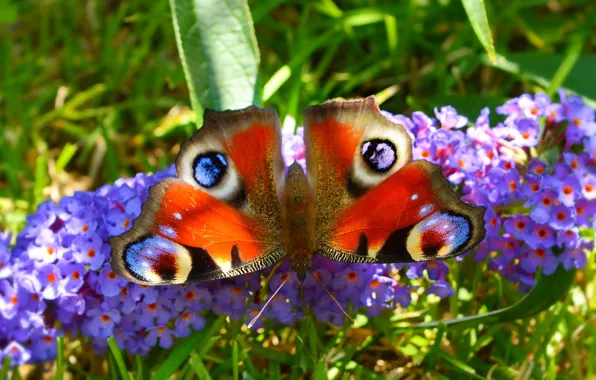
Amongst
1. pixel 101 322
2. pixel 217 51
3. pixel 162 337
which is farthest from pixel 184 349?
pixel 217 51

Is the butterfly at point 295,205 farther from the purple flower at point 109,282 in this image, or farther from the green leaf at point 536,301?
the green leaf at point 536,301

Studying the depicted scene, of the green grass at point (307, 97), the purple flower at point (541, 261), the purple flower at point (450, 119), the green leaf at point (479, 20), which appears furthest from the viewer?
the green grass at point (307, 97)

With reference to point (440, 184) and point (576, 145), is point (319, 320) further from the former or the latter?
point (576, 145)

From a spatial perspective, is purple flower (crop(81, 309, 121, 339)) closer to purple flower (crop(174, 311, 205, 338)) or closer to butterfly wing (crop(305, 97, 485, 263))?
purple flower (crop(174, 311, 205, 338))

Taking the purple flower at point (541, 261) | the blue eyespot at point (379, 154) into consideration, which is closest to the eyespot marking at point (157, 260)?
the blue eyespot at point (379, 154)

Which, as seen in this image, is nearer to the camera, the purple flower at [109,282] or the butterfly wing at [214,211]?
the butterfly wing at [214,211]

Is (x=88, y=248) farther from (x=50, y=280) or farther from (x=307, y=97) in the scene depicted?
(x=307, y=97)

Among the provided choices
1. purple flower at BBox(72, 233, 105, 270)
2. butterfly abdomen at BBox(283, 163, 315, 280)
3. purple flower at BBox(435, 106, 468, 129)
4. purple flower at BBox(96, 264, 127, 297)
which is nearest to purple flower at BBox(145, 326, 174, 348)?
purple flower at BBox(96, 264, 127, 297)

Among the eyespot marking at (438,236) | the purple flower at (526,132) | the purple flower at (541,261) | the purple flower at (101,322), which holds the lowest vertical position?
the purple flower at (101,322)
